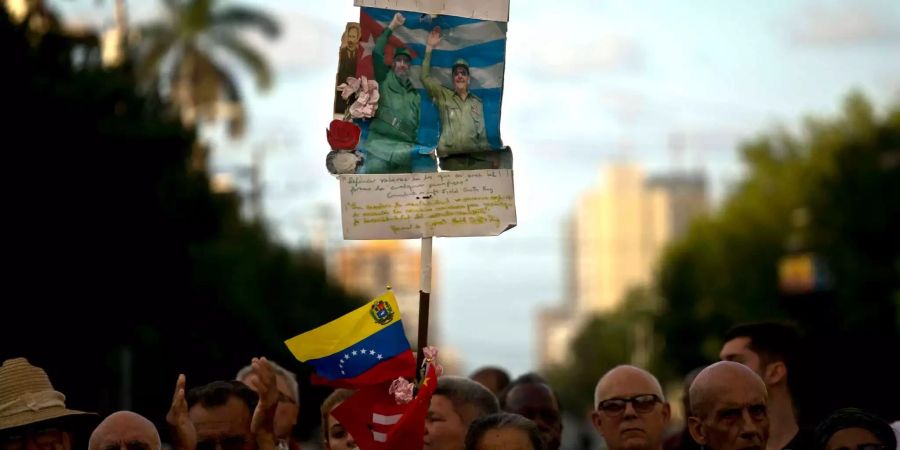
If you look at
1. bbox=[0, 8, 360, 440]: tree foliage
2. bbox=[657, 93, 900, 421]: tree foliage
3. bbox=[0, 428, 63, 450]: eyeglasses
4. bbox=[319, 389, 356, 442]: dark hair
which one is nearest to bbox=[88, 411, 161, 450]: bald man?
bbox=[0, 428, 63, 450]: eyeglasses

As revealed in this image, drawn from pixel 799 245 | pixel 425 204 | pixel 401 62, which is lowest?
pixel 799 245

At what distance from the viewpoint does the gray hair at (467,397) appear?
30.2ft

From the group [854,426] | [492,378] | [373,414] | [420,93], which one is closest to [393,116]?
[420,93]

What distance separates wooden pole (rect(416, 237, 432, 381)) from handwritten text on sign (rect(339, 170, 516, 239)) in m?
0.07

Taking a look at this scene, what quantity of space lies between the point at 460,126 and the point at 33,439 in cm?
216

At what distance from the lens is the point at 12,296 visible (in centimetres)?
2473

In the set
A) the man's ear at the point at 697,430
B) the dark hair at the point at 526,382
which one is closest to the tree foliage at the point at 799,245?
the dark hair at the point at 526,382

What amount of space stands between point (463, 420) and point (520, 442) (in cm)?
137

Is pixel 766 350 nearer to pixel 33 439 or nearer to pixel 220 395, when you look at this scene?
pixel 220 395

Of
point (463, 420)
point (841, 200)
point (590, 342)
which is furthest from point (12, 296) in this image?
point (590, 342)

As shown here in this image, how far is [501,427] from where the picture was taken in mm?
7871

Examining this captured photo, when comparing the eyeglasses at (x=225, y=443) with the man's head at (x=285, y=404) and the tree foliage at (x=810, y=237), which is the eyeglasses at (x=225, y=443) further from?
the tree foliage at (x=810, y=237)

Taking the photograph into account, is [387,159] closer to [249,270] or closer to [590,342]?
[249,270]

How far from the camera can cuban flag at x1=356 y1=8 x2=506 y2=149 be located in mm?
8289
